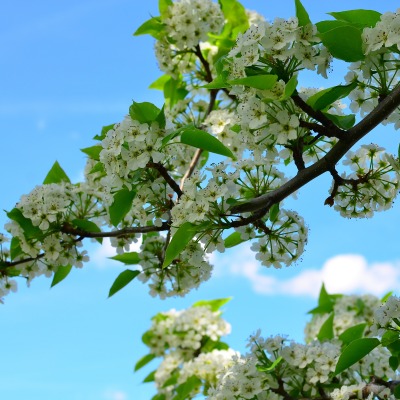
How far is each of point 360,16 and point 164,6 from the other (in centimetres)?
283

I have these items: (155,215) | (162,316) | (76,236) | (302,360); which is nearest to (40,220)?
(76,236)

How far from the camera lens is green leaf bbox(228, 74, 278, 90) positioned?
2949mm

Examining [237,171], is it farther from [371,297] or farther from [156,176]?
[371,297]

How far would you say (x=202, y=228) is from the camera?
325cm

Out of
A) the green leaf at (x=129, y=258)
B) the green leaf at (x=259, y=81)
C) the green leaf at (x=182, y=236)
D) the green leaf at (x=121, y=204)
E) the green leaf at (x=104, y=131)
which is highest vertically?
the green leaf at (x=104, y=131)

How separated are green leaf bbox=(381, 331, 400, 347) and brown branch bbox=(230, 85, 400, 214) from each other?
2.87 feet

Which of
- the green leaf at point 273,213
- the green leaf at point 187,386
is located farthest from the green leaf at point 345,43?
the green leaf at point 187,386

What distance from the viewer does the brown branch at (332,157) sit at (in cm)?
314

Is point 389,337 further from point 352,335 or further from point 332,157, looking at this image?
point 352,335

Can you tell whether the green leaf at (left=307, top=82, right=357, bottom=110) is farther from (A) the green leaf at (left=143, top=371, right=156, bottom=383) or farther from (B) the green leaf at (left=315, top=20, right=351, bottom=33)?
(A) the green leaf at (left=143, top=371, right=156, bottom=383)

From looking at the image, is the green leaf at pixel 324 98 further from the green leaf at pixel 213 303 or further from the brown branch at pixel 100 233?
Result: the green leaf at pixel 213 303

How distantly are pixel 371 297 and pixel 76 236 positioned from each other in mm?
4450

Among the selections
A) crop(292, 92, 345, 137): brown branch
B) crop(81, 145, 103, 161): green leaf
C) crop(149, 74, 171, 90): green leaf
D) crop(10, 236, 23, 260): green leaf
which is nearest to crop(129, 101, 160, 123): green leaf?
crop(81, 145, 103, 161): green leaf

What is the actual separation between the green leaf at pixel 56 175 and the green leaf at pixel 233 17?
7.49 feet
